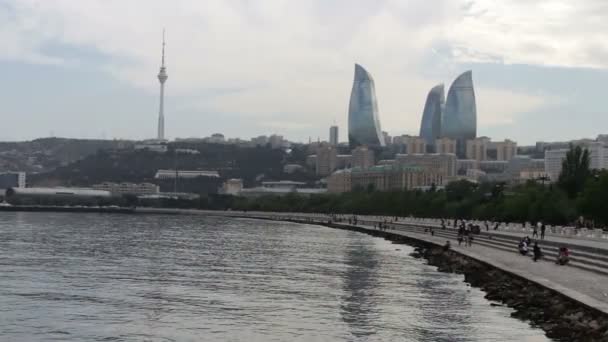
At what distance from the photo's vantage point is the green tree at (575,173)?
71.5 m

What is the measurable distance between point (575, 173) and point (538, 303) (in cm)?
5061

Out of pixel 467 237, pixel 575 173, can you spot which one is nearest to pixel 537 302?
pixel 467 237

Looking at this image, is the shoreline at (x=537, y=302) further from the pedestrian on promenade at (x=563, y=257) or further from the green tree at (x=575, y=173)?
the green tree at (x=575, y=173)

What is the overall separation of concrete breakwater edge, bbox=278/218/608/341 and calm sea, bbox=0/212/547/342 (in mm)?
444

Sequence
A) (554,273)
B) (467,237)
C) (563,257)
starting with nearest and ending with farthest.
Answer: (554,273) < (563,257) < (467,237)

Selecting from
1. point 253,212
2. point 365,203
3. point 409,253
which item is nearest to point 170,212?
point 253,212

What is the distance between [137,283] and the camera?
32.0m

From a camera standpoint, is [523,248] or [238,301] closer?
[238,301]

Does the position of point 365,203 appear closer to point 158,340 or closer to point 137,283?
point 137,283

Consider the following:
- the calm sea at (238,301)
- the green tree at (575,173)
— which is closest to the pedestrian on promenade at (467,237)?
the calm sea at (238,301)

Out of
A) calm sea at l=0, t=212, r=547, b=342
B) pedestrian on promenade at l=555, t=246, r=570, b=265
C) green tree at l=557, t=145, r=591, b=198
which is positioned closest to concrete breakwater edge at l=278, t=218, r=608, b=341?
calm sea at l=0, t=212, r=547, b=342

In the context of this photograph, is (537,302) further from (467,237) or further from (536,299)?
(467,237)

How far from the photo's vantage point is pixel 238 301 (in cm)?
2697

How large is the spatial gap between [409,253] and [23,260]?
21020 millimetres
